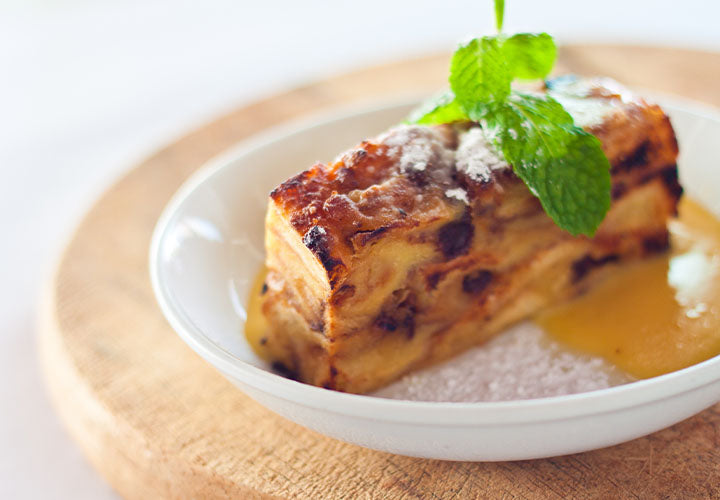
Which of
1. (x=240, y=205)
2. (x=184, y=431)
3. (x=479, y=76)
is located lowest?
(x=184, y=431)

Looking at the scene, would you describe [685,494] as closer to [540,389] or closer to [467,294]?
[540,389]

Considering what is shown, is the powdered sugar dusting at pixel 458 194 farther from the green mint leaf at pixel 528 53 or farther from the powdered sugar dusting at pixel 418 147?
the green mint leaf at pixel 528 53

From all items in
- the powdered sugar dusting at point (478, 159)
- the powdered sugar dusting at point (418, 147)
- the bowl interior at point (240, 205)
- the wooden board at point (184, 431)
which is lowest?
the wooden board at point (184, 431)

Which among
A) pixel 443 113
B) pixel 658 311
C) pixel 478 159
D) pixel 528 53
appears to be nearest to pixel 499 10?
pixel 528 53

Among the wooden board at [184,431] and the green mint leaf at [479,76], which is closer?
the wooden board at [184,431]

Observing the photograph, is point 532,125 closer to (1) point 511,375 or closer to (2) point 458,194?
(2) point 458,194

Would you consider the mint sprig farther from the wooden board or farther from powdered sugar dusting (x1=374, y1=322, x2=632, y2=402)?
the wooden board

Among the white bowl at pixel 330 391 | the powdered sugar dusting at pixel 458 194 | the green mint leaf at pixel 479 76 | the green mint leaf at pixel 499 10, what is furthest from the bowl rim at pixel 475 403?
the green mint leaf at pixel 499 10
